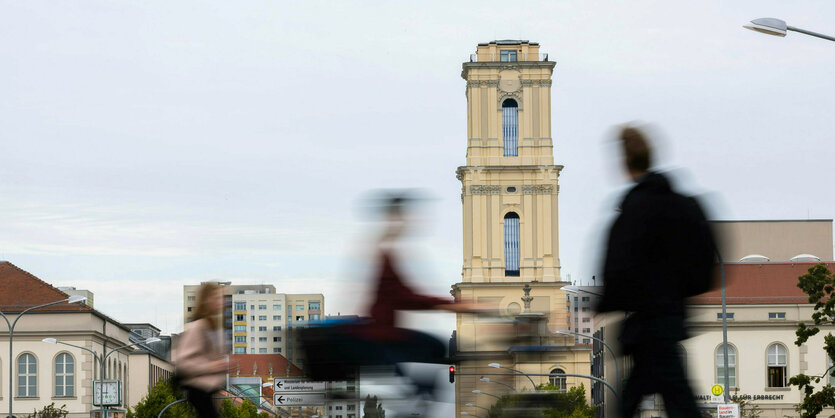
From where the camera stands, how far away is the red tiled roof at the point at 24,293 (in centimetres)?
9375

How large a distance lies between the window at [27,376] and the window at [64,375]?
4.32 feet

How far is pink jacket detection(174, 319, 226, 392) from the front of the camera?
9.77 meters

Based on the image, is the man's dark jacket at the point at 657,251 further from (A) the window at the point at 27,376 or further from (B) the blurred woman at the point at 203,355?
(A) the window at the point at 27,376

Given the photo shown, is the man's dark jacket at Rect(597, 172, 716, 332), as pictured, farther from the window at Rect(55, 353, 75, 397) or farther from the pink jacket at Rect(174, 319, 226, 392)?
the window at Rect(55, 353, 75, 397)

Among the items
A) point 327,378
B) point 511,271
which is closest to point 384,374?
point 327,378

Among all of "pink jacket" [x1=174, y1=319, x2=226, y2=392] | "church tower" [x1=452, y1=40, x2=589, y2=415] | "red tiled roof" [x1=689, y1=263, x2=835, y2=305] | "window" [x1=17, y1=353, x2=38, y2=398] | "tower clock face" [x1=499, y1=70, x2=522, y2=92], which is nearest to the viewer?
"pink jacket" [x1=174, y1=319, x2=226, y2=392]

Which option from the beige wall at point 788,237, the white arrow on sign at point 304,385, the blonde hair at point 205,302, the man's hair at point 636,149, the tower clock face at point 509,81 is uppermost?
the tower clock face at point 509,81

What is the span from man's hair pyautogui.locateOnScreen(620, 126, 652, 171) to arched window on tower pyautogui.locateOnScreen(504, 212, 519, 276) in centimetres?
12639

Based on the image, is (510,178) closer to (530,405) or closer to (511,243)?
(511,243)

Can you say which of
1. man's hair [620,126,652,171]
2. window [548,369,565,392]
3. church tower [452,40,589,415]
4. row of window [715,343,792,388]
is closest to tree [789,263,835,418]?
window [548,369,565,392]

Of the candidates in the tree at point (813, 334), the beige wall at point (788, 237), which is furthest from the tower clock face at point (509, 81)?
the tree at point (813, 334)

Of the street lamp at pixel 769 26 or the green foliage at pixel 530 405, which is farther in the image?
the street lamp at pixel 769 26

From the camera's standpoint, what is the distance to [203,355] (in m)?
9.80

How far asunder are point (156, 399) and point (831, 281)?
118 ft
